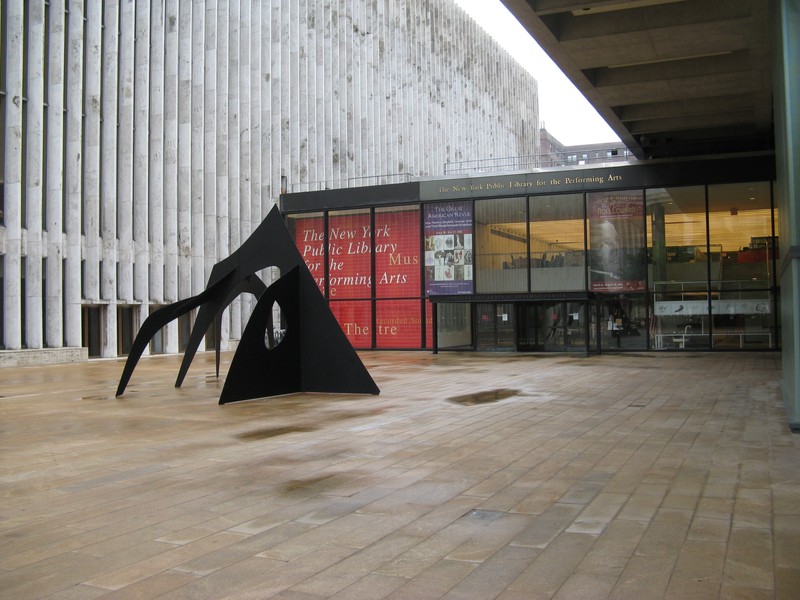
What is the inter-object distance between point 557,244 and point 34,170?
18.3 metres

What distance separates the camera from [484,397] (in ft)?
44.5

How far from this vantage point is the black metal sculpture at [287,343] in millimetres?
13531

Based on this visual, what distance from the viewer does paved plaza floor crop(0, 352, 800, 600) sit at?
170 inches

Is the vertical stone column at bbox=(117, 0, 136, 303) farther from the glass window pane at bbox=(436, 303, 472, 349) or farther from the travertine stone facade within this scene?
the glass window pane at bbox=(436, 303, 472, 349)

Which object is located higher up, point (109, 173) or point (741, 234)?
point (109, 173)

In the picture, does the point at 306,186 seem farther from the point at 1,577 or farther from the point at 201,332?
the point at 1,577

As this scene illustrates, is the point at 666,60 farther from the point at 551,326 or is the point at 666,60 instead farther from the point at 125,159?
the point at 125,159

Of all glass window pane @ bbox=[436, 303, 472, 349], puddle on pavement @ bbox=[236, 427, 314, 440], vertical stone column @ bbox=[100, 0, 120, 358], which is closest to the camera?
puddle on pavement @ bbox=[236, 427, 314, 440]

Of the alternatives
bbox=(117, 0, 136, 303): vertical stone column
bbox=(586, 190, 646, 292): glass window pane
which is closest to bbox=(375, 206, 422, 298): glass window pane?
bbox=(586, 190, 646, 292): glass window pane

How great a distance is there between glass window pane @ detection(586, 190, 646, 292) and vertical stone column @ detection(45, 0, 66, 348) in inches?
734

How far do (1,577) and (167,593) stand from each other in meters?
1.14

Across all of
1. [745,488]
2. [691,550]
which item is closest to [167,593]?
[691,550]

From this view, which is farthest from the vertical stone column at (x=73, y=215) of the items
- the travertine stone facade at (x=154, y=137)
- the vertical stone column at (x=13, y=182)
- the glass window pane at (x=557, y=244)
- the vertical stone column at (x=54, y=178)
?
the glass window pane at (x=557, y=244)

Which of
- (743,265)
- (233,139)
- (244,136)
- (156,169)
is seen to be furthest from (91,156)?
(743,265)
